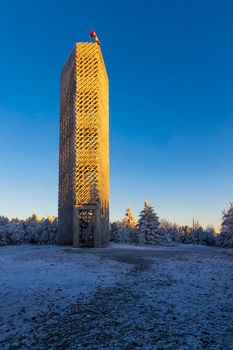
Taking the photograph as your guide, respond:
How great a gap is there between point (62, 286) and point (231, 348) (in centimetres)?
643

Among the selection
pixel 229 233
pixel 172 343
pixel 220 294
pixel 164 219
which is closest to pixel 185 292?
pixel 220 294

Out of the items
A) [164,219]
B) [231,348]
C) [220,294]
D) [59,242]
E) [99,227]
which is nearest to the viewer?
[231,348]

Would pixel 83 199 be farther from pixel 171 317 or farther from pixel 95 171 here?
pixel 171 317

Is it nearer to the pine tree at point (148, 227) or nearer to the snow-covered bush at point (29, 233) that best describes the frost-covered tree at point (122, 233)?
the pine tree at point (148, 227)

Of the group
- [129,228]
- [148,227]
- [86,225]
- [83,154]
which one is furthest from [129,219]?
[83,154]

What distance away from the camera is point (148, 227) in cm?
4784

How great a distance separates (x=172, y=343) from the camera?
6.04m

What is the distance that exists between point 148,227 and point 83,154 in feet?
65.9

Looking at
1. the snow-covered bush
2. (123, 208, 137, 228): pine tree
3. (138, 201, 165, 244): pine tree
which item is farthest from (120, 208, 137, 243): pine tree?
the snow-covered bush

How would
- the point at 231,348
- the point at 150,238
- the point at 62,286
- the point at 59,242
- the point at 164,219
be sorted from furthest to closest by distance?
the point at 164,219
the point at 150,238
the point at 59,242
the point at 62,286
the point at 231,348

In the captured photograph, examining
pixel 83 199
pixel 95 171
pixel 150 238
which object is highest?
pixel 95 171

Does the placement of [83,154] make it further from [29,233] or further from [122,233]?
[122,233]

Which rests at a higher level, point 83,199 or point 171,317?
point 83,199

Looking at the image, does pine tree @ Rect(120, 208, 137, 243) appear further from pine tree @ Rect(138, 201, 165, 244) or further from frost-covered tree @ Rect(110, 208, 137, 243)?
pine tree @ Rect(138, 201, 165, 244)
